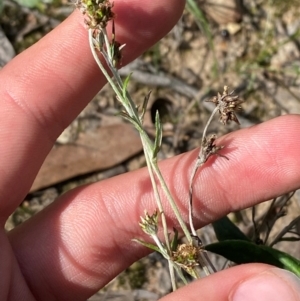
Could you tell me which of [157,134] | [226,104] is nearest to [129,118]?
[157,134]

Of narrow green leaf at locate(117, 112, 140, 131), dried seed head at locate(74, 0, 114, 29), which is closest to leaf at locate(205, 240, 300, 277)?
narrow green leaf at locate(117, 112, 140, 131)

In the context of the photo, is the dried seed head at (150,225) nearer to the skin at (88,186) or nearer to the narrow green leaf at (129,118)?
the narrow green leaf at (129,118)

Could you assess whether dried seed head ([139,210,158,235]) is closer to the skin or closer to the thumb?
the thumb

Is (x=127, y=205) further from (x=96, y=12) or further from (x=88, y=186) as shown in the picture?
(x=96, y=12)

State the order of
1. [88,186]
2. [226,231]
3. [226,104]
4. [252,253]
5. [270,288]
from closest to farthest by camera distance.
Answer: [270,288] < [226,104] < [252,253] < [226,231] < [88,186]

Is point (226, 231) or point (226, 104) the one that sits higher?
point (226, 104)

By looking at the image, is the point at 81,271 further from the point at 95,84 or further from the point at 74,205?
the point at 95,84

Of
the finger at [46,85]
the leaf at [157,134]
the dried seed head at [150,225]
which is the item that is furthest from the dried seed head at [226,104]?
the finger at [46,85]
